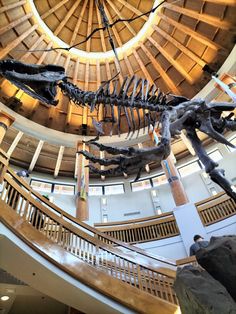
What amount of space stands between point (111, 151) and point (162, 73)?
33.4 ft

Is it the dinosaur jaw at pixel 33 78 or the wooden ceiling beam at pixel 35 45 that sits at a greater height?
the wooden ceiling beam at pixel 35 45

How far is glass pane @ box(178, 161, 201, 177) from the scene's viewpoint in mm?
12977

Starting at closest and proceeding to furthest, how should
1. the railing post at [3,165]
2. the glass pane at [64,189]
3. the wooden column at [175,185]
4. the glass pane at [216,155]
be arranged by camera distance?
the railing post at [3,165] < the wooden column at [175,185] < the glass pane at [216,155] < the glass pane at [64,189]

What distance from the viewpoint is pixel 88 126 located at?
514 inches

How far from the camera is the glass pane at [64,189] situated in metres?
13.1

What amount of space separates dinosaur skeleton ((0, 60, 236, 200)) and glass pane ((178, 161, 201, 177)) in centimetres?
804

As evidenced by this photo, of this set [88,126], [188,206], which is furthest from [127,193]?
[188,206]

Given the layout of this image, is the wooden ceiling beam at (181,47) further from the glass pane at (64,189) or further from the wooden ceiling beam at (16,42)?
the glass pane at (64,189)

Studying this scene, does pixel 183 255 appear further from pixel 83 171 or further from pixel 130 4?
pixel 130 4

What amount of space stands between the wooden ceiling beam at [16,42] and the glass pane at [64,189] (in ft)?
22.3

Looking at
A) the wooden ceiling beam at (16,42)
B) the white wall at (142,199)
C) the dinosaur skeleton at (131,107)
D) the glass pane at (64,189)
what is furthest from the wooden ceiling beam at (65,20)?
the dinosaur skeleton at (131,107)

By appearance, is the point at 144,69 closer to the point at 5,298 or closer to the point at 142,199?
the point at 142,199

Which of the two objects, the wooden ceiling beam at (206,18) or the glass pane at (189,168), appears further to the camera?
the glass pane at (189,168)

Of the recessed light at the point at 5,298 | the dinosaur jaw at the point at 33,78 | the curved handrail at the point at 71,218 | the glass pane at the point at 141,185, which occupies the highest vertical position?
the glass pane at the point at 141,185
